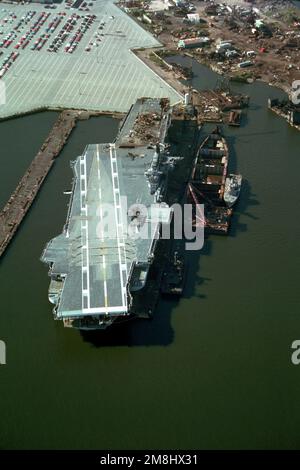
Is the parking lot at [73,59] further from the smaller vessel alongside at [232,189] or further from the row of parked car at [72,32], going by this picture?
the smaller vessel alongside at [232,189]

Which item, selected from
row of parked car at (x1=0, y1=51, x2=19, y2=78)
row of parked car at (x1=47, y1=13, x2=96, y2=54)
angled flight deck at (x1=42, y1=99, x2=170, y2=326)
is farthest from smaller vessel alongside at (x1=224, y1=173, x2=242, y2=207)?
Answer: row of parked car at (x1=47, y1=13, x2=96, y2=54)

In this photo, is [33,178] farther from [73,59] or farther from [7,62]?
[73,59]

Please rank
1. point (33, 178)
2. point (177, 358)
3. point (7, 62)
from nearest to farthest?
point (177, 358) < point (33, 178) < point (7, 62)

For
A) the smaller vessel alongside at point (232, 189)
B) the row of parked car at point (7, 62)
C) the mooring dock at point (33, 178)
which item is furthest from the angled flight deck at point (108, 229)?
the row of parked car at point (7, 62)

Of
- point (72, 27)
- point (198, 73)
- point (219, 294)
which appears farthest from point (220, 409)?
point (72, 27)

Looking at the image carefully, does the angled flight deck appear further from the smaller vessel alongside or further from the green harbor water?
the smaller vessel alongside

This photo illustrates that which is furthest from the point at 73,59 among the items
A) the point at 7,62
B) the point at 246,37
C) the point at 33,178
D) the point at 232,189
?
the point at 232,189
